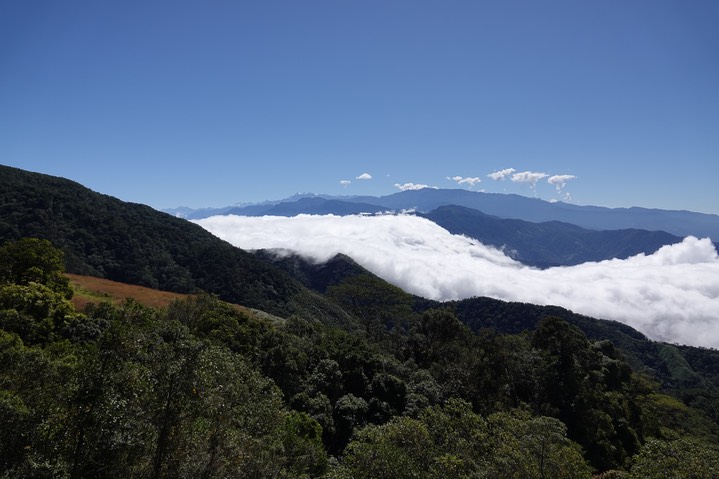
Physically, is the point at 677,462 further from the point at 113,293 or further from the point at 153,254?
the point at 153,254

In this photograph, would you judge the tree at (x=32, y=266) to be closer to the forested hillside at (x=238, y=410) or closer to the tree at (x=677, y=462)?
the forested hillside at (x=238, y=410)

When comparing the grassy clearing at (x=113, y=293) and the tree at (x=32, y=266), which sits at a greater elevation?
the tree at (x=32, y=266)

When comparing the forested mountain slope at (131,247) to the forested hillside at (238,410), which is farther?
the forested mountain slope at (131,247)

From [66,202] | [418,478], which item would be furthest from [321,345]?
[66,202]

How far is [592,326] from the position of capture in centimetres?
18450

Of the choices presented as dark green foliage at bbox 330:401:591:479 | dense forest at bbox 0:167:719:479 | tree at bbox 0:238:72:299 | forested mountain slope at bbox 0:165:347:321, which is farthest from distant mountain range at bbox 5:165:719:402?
dark green foliage at bbox 330:401:591:479

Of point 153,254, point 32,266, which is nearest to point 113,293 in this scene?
point 32,266

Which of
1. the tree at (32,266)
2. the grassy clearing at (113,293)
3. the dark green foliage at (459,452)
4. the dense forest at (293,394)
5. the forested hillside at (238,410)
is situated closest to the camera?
the forested hillside at (238,410)

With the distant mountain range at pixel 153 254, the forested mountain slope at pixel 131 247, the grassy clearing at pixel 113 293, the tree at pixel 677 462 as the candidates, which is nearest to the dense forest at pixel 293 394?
the tree at pixel 677 462

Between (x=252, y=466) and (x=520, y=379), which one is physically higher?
(x=252, y=466)

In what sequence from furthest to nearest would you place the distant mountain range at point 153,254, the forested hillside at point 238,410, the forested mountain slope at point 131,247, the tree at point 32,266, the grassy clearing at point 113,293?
the forested mountain slope at point 131,247 < the distant mountain range at point 153,254 < the grassy clearing at point 113,293 < the tree at point 32,266 < the forested hillside at point 238,410

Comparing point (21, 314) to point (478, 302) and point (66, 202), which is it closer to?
point (66, 202)

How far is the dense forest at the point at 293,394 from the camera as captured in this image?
14031 mm

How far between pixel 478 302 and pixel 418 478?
18438cm
